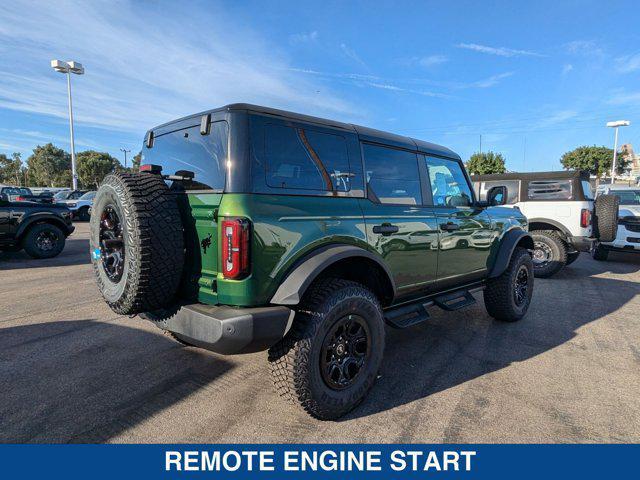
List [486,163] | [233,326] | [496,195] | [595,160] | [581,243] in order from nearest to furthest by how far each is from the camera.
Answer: [233,326] < [496,195] < [581,243] < [486,163] < [595,160]

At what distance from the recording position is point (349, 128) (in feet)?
9.95

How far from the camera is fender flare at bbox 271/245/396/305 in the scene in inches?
91.4

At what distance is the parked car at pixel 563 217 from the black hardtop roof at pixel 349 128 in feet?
14.3

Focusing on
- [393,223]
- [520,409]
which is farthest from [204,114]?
[520,409]

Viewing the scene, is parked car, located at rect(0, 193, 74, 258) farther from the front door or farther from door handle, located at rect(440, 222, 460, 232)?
door handle, located at rect(440, 222, 460, 232)

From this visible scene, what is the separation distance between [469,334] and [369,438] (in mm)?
2329

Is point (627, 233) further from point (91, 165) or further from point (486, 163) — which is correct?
point (91, 165)

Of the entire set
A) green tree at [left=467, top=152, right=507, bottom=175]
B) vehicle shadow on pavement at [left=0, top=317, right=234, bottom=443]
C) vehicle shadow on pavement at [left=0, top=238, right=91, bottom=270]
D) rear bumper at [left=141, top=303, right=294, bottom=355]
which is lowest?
vehicle shadow on pavement at [left=0, top=317, right=234, bottom=443]

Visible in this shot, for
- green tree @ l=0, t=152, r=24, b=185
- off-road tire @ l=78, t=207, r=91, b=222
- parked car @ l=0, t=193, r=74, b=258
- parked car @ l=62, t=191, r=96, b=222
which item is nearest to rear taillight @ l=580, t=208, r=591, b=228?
parked car @ l=0, t=193, r=74, b=258

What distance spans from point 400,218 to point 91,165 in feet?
210

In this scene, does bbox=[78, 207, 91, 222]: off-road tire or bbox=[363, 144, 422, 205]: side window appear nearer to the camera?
bbox=[363, 144, 422, 205]: side window

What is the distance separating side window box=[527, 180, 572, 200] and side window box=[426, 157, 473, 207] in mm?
4391

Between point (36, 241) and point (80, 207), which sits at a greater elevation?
point (80, 207)

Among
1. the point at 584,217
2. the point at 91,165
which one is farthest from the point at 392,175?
the point at 91,165
